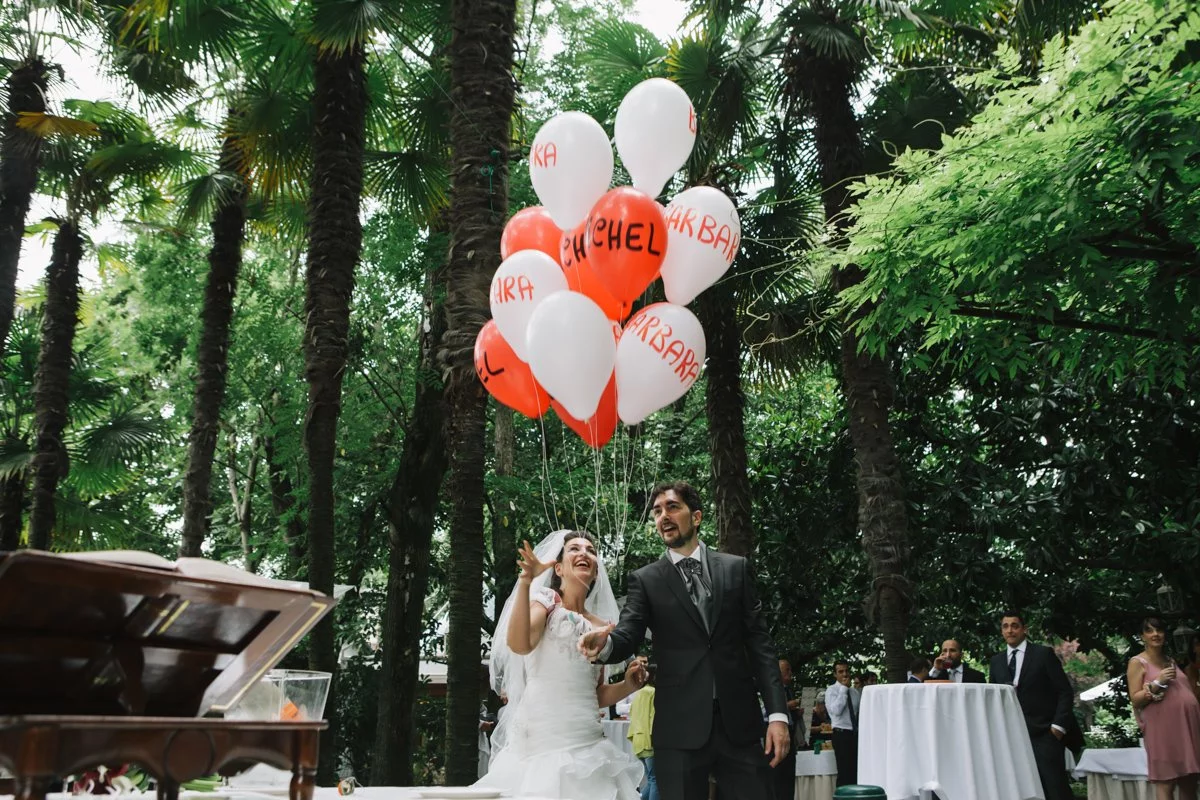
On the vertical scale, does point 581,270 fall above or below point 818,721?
above

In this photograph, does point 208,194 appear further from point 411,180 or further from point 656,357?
point 656,357

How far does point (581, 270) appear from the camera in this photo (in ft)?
22.0

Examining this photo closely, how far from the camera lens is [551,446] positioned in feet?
59.7

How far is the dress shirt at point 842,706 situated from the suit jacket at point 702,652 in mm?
8945

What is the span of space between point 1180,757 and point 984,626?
23.6 ft

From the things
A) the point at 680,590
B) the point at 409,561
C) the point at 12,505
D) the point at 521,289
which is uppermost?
the point at 521,289

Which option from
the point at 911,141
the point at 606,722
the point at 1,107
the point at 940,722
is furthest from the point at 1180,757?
the point at 1,107

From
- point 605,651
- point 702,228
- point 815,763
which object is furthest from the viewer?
point 815,763

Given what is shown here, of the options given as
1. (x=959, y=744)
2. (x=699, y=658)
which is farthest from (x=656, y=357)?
(x=959, y=744)

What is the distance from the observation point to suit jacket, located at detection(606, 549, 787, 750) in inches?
177

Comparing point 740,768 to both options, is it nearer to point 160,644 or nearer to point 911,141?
point 160,644

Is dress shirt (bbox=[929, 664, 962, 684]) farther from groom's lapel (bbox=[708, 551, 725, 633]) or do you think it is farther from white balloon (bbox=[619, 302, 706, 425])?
groom's lapel (bbox=[708, 551, 725, 633])

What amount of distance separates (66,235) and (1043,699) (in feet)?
44.6

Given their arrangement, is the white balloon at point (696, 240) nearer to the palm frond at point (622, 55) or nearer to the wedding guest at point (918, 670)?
the palm frond at point (622, 55)
